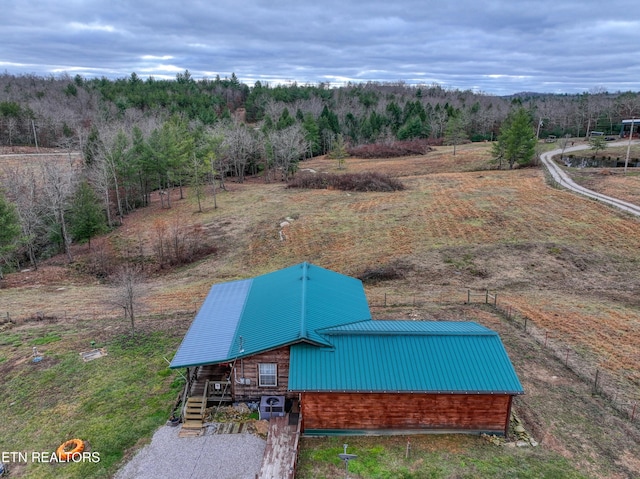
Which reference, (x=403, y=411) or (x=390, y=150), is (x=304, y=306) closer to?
(x=403, y=411)

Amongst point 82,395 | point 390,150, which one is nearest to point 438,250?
point 82,395

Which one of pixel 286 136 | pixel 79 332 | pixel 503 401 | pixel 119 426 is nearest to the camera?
pixel 503 401

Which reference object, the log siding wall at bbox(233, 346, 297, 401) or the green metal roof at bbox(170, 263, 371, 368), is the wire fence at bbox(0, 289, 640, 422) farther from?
the log siding wall at bbox(233, 346, 297, 401)

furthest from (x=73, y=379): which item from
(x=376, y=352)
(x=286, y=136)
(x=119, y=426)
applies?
(x=286, y=136)

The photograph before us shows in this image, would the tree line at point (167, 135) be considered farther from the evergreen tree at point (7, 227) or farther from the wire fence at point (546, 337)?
the wire fence at point (546, 337)

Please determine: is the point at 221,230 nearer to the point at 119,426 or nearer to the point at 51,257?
the point at 51,257

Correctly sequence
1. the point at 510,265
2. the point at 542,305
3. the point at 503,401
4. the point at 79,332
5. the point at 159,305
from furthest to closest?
the point at 510,265
the point at 159,305
the point at 542,305
the point at 79,332
the point at 503,401

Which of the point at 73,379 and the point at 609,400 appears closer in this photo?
the point at 609,400
